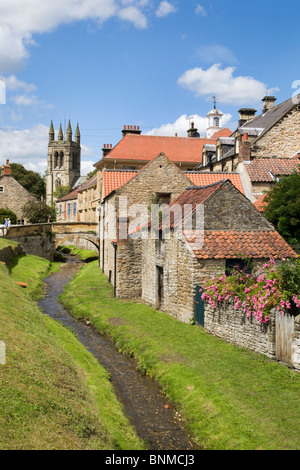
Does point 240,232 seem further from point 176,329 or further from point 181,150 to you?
point 181,150

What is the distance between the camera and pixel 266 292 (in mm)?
12055

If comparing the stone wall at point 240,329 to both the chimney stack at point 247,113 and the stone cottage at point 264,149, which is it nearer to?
the stone cottage at point 264,149

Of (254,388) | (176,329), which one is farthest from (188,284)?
(254,388)

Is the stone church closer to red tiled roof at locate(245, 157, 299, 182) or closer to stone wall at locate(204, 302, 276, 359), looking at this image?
red tiled roof at locate(245, 157, 299, 182)

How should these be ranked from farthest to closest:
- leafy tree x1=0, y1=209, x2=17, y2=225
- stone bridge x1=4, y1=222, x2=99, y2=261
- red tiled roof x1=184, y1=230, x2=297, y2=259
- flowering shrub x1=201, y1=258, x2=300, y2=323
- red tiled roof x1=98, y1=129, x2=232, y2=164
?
leafy tree x1=0, y1=209, x2=17, y2=225
red tiled roof x1=98, y1=129, x2=232, y2=164
stone bridge x1=4, y1=222, x2=99, y2=261
red tiled roof x1=184, y1=230, x2=297, y2=259
flowering shrub x1=201, y1=258, x2=300, y2=323

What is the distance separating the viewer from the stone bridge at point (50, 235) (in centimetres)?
4516

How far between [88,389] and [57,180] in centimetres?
11698

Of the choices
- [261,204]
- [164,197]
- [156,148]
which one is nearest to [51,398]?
[164,197]

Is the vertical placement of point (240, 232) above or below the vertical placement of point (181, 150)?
below

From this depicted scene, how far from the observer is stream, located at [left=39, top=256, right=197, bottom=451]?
30.8 feet

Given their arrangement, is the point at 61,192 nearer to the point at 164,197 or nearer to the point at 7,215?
the point at 7,215

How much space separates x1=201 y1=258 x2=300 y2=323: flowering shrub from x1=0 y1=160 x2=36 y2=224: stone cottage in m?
51.5

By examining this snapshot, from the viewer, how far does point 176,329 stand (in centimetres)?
1638

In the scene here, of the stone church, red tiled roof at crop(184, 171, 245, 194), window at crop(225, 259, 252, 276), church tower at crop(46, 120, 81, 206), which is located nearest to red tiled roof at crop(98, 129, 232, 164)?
red tiled roof at crop(184, 171, 245, 194)
